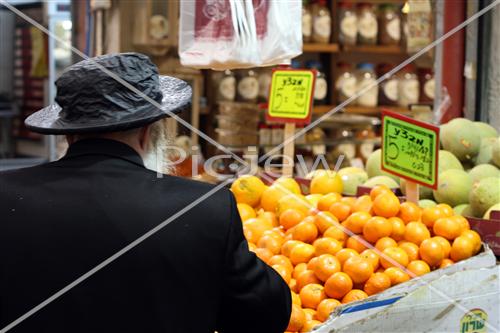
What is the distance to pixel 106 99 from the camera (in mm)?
1423

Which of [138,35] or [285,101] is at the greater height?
[138,35]

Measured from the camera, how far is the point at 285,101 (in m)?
3.10

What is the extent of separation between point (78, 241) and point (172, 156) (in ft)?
1.22

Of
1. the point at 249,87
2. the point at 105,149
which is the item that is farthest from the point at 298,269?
the point at 249,87

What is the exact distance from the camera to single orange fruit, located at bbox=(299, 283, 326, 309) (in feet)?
7.14

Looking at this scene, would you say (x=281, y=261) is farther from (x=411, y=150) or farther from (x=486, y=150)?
(x=486, y=150)

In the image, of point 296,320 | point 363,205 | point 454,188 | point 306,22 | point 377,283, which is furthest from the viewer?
point 306,22

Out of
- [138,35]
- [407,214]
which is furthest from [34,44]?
[407,214]

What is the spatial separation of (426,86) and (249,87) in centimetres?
129

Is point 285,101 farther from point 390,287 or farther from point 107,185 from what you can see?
point 107,185

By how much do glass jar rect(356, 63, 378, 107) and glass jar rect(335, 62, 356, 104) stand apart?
0.05 m

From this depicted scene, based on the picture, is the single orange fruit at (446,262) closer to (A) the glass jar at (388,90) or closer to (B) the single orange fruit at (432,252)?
(B) the single orange fruit at (432,252)

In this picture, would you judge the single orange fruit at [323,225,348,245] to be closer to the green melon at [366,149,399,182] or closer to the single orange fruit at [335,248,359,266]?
the single orange fruit at [335,248,359,266]

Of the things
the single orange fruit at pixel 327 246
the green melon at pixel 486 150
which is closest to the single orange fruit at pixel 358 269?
the single orange fruit at pixel 327 246
